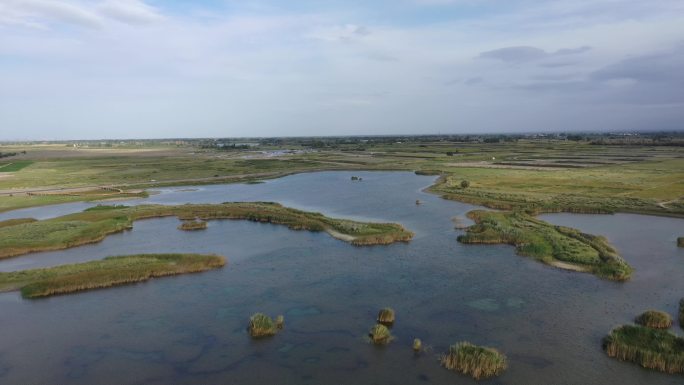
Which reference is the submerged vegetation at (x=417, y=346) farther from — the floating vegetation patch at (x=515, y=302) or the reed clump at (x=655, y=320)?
the reed clump at (x=655, y=320)

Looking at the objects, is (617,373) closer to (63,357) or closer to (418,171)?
(63,357)

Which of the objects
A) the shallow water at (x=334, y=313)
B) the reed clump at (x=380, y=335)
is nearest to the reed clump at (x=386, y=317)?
the shallow water at (x=334, y=313)


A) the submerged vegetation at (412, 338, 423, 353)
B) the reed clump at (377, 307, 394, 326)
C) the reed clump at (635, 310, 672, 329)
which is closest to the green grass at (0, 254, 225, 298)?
the reed clump at (377, 307, 394, 326)

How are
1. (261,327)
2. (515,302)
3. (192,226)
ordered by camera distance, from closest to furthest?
1. (261,327)
2. (515,302)
3. (192,226)

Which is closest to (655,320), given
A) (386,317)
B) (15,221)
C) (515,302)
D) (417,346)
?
(515,302)

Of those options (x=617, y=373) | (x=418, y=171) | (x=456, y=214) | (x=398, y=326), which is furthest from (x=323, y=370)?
(x=418, y=171)

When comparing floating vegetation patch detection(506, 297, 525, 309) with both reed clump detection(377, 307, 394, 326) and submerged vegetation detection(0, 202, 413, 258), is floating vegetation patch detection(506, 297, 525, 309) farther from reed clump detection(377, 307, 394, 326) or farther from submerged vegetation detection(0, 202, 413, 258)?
submerged vegetation detection(0, 202, 413, 258)

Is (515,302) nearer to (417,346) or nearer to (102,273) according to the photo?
(417,346)
